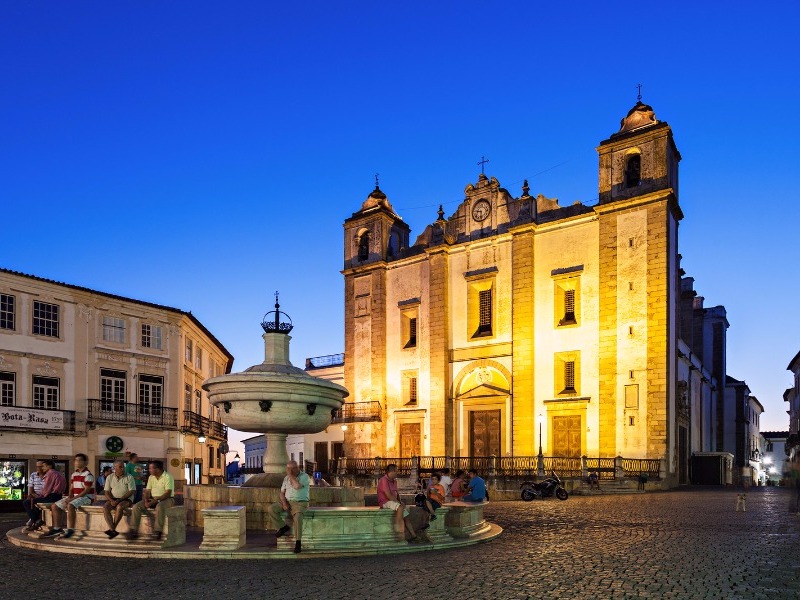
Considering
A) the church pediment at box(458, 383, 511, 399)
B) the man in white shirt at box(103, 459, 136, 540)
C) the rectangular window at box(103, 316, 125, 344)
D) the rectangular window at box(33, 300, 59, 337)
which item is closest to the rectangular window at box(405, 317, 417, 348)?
the church pediment at box(458, 383, 511, 399)

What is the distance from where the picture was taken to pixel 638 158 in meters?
33.6

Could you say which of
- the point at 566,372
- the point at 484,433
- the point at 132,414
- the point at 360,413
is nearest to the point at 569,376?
the point at 566,372

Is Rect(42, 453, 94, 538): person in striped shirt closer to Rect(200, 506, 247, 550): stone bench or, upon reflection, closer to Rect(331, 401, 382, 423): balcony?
Rect(200, 506, 247, 550): stone bench

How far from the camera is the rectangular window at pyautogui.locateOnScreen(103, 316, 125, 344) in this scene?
31797mm

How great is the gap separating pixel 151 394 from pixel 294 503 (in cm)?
2551

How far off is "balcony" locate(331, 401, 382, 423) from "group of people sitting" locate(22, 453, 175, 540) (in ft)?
87.3

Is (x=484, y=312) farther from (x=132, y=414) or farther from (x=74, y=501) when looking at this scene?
(x=74, y=501)

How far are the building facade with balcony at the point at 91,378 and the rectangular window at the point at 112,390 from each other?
1.7 inches

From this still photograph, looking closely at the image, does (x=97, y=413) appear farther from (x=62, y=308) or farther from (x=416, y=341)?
(x=416, y=341)

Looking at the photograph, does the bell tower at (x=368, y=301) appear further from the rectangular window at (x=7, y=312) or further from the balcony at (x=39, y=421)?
the rectangular window at (x=7, y=312)

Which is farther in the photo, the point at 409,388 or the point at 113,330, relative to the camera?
the point at 409,388

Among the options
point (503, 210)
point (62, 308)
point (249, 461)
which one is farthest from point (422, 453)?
point (249, 461)

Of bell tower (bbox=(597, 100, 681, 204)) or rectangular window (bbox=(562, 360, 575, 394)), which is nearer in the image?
bell tower (bbox=(597, 100, 681, 204))

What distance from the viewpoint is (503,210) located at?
37656 mm
